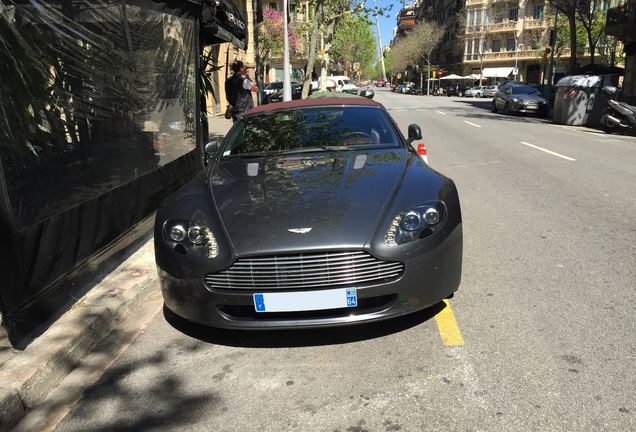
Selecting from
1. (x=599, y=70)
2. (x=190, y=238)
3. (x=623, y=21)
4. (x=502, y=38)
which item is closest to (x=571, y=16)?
(x=599, y=70)

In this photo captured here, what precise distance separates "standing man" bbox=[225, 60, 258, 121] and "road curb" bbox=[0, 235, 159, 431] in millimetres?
6794

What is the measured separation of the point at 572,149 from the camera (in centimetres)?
1153

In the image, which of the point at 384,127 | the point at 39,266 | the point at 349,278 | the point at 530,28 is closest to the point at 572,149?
the point at 384,127

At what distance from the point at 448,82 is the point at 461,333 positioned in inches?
3261

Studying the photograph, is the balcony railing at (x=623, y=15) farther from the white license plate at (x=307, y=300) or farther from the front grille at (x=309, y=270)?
the white license plate at (x=307, y=300)

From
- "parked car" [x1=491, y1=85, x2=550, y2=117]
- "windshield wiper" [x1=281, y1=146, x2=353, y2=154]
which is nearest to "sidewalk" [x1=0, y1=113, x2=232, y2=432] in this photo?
"windshield wiper" [x1=281, y1=146, x2=353, y2=154]

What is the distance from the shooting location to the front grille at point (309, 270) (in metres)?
2.86

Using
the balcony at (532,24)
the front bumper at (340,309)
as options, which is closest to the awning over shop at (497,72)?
the balcony at (532,24)

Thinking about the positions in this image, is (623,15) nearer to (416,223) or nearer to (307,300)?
(416,223)

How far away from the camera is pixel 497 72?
6725 centimetres

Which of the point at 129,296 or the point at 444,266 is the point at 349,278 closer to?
the point at 444,266

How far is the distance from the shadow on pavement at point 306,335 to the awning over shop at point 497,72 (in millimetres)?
68948

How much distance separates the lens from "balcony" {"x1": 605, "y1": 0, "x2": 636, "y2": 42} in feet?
94.1

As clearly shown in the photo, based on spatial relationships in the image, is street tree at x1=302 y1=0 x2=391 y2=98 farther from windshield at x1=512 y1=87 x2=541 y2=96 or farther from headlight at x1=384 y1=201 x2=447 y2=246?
headlight at x1=384 y1=201 x2=447 y2=246
